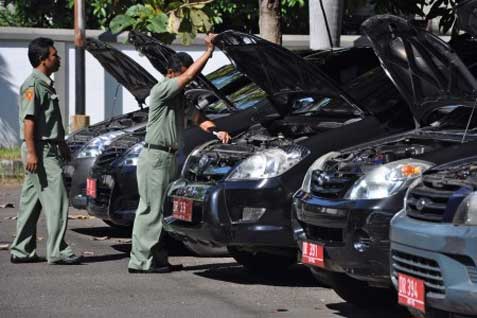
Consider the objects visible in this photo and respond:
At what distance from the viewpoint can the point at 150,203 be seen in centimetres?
920

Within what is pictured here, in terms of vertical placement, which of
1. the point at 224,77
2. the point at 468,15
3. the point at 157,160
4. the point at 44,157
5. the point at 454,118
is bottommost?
the point at 44,157

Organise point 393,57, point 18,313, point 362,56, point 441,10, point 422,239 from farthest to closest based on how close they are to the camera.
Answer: point 441,10, point 362,56, point 393,57, point 18,313, point 422,239

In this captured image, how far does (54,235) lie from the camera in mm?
9547

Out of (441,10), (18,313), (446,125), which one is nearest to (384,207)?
(446,125)

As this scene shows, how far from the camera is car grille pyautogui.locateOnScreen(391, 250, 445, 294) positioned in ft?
19.1

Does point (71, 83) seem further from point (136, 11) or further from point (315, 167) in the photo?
point (315, 167)

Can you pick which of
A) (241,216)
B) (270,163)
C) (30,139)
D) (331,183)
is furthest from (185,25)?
(331,183)

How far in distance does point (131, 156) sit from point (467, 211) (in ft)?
16.5

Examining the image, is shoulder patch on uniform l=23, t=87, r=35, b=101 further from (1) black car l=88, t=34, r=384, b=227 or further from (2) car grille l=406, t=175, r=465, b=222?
(2) car grille l=406, t=175, r=465, b=222

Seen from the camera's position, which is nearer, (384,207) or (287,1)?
(384,207)

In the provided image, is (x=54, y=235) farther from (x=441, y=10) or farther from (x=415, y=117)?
(x=441, y=10)

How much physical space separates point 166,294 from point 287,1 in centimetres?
1374

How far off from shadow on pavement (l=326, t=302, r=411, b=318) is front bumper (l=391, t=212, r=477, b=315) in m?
1.47

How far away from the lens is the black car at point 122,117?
1061cm
